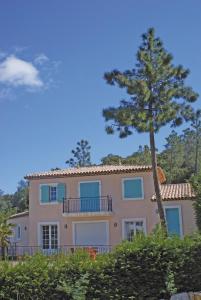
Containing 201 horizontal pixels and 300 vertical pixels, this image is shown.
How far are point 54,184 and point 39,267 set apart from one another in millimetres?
21128

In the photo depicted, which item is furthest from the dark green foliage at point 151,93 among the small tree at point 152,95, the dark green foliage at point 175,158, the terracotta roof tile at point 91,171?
the dark green foliage at point 175,158

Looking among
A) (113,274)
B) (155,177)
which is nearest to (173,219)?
(155,177)

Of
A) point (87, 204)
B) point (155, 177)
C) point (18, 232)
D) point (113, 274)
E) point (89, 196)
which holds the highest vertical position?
point (155, 177)

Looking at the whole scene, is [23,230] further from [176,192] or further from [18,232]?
[176,192]

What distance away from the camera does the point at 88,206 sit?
29.5 metres

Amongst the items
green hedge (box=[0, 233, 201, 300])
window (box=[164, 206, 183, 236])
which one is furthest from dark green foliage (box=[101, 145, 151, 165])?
green hedge (box=[0, 233, 201, 300])

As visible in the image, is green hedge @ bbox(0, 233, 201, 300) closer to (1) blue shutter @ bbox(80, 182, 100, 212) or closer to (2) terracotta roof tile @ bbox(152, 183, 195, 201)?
(2) terracotta roof tile @ bbox(152, 183, 195, 201)

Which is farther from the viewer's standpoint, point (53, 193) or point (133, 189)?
point (53, 193)

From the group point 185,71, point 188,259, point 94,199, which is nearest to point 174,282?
point 188,259

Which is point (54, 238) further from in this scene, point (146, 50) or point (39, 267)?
point (39, 267)

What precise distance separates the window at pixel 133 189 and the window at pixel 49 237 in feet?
16.4

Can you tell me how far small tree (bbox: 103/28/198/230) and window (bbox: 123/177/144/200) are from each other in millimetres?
3994

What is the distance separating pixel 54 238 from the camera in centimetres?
2981

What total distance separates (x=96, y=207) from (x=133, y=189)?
2569 mm
